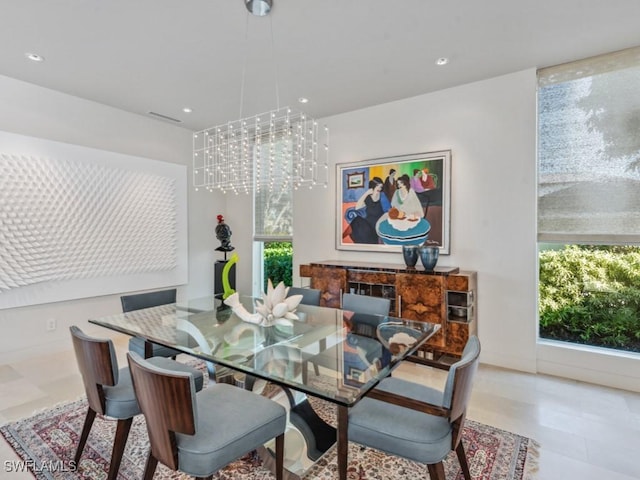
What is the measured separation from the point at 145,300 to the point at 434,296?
2.67m

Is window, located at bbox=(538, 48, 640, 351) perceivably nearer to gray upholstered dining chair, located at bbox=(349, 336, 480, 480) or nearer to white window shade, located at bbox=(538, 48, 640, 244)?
white window shade, located at bbox=(538, 48, 640, 244)

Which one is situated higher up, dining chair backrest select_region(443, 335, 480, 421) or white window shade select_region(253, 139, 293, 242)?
white window shade select_region(253, 139, 293, 242)

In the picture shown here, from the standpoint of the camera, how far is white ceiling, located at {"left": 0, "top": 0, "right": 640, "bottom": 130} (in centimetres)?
242

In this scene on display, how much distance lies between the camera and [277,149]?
16.9 feet

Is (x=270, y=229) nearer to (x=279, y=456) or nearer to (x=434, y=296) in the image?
(x=434, y=296)

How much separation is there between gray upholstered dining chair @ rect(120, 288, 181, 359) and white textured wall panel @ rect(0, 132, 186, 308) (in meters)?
1.47

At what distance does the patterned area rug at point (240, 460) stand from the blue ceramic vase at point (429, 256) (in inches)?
56.8

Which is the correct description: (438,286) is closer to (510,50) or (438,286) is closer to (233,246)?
(510,50)

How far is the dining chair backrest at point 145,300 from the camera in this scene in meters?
2.93

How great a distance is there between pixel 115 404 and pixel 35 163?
311 centimetres

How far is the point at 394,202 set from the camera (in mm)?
4051

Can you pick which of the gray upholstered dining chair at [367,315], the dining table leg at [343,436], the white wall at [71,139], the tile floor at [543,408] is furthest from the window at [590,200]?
the white wall at [71,139]

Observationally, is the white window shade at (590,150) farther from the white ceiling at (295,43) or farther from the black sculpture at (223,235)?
the black sculpture at (223,235)

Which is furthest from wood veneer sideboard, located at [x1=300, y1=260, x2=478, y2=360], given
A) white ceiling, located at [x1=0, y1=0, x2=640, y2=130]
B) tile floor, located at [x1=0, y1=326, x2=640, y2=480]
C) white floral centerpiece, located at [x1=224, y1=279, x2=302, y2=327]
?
white ceiling, located at [x1=0, y1=0, x2=640, y2=130]
